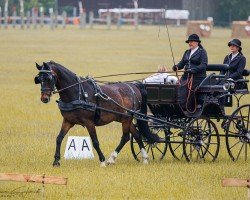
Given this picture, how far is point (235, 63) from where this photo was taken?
18.6 metres

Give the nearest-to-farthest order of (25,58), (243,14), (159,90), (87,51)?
(159,90) → (25,58) → (87,51) → (243,14)

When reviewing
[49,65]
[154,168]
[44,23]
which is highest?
[49,65]

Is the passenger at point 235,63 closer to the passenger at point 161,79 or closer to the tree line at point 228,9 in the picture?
the passenger at point 161,79

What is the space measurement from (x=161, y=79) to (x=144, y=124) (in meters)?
1.38

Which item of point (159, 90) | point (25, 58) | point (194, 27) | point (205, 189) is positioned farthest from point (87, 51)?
point (205, 189)

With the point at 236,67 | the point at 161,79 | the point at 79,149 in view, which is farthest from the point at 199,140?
the point at 79,149

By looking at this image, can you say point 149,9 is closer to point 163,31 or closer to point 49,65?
point 163,31

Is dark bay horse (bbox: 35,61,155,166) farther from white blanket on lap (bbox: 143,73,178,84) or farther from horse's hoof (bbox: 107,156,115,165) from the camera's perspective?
white blanket on lap (bbox: 143,73,178,84)

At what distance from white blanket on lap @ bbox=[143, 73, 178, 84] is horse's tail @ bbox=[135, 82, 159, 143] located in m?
0.47

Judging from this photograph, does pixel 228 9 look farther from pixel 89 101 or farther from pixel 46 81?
pixel 46 81

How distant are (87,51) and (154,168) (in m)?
37.2

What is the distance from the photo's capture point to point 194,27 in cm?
7069

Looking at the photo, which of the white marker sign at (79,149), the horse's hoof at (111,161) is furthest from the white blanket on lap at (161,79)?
the horse's hoof at (111,161)

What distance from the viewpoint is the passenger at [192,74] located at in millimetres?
17922
